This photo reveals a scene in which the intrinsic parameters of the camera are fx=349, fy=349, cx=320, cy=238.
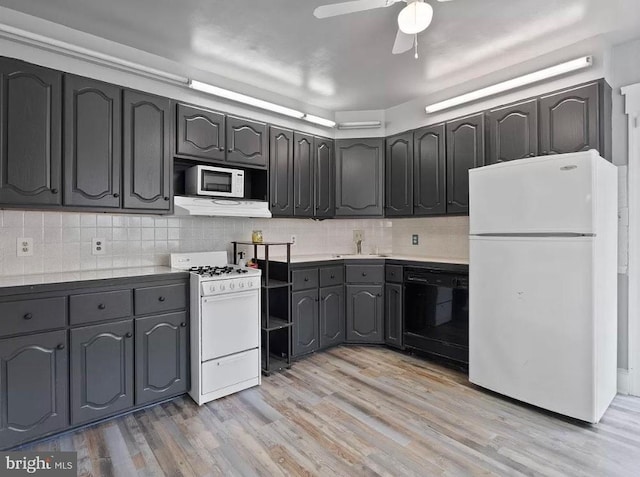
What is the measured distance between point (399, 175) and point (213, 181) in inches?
78.0

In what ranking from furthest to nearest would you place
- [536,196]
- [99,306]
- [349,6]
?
[536,196] → [99,306] → [349,6]

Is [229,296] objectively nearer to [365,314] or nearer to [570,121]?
[365,314]

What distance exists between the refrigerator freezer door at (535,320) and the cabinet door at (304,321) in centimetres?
144

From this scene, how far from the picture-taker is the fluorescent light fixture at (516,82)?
8.31 ft

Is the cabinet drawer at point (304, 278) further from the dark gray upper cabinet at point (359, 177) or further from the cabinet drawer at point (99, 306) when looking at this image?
the cabinet drawer at point (99, 306)

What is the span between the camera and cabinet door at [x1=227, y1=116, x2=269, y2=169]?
123 inches

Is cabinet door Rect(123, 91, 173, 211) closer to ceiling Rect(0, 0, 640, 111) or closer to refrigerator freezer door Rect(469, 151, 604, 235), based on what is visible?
ceiling Rect(0, 0, 640, 111)

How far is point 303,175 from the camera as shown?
12.1 ft

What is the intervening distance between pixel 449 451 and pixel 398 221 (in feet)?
8.84

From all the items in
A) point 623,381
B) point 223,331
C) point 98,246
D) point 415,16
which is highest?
point 415,16

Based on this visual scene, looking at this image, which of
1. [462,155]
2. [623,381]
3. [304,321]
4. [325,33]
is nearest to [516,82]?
[462,155]

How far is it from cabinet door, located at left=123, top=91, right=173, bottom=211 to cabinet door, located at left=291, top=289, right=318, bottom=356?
4.73 feet

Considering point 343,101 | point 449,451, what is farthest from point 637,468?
point 343,101

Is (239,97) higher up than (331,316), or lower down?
higher up
